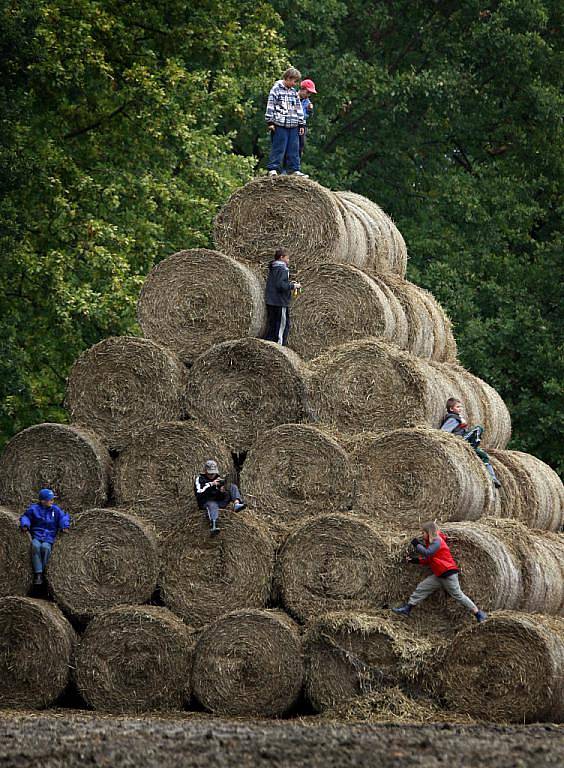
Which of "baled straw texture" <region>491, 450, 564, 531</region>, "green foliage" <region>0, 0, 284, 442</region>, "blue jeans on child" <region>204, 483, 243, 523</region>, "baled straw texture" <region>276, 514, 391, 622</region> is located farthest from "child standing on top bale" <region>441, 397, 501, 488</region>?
"green foliage" <region>0, 0, 284, 442</region>

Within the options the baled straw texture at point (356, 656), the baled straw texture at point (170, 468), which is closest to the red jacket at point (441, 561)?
the baled straw texture at point (356, 656)

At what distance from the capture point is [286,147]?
19609 millimetres

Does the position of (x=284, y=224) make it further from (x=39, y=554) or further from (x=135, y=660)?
(x=135, y=660)

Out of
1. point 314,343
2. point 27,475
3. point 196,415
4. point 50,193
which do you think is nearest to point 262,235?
point 314,343

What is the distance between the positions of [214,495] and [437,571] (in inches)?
96.8

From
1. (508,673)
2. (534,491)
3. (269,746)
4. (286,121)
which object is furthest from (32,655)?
(286,121)

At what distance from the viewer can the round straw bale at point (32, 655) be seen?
608 inches

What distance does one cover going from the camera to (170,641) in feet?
49.9

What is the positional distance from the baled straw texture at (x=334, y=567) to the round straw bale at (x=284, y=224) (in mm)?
3686

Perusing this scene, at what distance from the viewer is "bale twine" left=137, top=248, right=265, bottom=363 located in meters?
17.0

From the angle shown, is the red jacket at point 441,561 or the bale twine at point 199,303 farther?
the bale twine at point 199,303

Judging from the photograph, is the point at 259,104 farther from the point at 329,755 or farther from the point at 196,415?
the point at 329,755

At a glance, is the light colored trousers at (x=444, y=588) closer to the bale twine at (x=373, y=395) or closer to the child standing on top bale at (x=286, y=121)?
the bale twine at (x=373, y=395)

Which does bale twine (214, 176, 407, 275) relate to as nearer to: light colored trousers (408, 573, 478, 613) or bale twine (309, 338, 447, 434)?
bale twine (309, 338, 447, 434)
